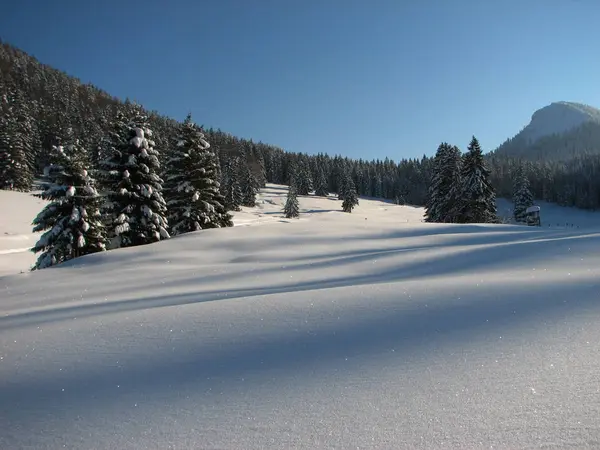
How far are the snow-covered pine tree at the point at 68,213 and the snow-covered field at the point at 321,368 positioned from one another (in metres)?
13.4

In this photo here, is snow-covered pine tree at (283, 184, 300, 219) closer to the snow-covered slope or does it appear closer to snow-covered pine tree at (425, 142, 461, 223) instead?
snow-covered pine tree at (425, 142, 461, 223)

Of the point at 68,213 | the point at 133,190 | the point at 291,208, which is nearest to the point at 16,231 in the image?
the point at 68,213

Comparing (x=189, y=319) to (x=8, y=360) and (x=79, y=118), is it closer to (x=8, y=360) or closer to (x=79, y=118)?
(x=8, y=360)

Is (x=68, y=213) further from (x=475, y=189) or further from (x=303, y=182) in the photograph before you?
(x=303, y=182)

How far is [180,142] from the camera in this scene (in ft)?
74.6

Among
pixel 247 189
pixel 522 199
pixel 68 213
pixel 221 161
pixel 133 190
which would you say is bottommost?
pixel 522 199

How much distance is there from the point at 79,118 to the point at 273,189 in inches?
2646

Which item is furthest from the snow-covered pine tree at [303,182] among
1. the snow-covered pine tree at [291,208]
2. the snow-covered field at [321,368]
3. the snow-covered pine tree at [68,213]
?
the snow-covered field at [321,368]

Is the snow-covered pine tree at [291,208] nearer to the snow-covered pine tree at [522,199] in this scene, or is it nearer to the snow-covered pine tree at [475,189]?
the snow-covered pine tree at [522,199]

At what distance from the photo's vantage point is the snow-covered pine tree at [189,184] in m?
22.5

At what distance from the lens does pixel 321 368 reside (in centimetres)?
317

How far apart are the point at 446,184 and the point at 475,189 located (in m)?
4.46

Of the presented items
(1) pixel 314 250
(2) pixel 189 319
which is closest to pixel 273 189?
(1) pixel 314 250

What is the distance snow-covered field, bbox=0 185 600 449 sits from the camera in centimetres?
233
